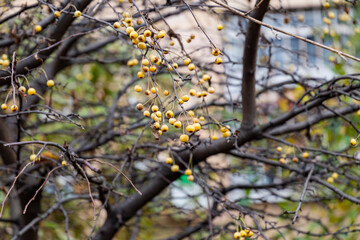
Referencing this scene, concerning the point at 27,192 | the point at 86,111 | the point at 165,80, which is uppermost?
the point at 165,80

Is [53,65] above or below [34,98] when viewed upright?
A: above

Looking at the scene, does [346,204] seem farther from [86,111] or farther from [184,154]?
[86,111]

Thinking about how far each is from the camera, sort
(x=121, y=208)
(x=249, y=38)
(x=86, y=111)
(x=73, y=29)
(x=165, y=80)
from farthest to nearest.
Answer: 1. (x=165, y=80)
2. (x=86, y=111)
3. (x=73, y=29)
4. (x=121, y=208)
5. (x=249, y=38)

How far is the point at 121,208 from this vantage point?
356cm

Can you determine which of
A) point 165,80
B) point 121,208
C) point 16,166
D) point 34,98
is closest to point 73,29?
point 34,98

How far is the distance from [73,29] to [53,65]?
14.7 inches

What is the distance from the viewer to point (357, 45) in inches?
203

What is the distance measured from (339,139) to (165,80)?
7.72 feet

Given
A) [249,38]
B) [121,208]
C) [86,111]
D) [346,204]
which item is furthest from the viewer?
[86,111]

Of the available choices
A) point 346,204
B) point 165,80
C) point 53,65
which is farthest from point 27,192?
point 346,204

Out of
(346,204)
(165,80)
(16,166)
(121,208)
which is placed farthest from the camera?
(165,80)

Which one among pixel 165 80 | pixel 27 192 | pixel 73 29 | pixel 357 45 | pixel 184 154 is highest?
pixel 357 45

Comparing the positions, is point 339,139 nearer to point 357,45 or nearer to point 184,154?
point 357,45

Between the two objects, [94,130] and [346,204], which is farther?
[346,204]
